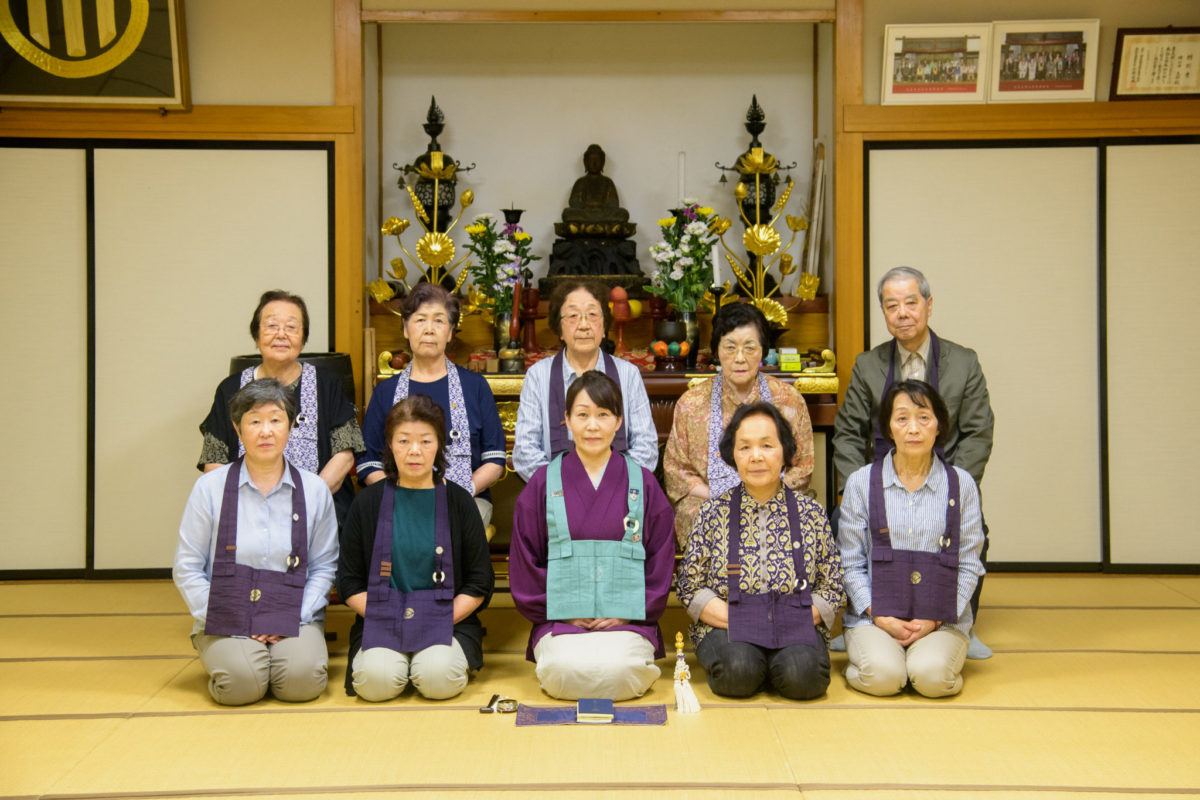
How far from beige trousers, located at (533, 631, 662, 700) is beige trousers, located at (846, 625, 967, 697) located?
1.87 ft

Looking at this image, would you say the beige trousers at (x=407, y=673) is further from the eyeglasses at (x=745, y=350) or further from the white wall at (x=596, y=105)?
the white wall at (x=596, y=105)

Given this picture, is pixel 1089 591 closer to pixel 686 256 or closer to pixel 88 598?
pixel 686 256

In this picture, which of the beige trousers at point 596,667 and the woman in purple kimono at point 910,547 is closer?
the beige trousers at point 596,667

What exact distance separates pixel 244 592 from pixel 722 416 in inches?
64.1

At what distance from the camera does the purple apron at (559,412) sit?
3.62 meters

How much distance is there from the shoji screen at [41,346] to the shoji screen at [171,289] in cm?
10

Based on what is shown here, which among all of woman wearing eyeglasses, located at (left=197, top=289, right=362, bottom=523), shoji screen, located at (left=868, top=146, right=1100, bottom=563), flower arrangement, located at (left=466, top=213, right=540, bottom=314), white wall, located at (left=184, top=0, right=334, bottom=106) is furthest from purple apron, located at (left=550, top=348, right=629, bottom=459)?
white wall, located at (left=184, top=0, right=334, bottom=106)

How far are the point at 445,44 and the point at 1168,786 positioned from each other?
4385 millimetres

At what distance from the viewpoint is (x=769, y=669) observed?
2.97 m

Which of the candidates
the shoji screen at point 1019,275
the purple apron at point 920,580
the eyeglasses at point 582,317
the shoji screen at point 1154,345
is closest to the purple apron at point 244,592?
the eyeglasses at point 582,317

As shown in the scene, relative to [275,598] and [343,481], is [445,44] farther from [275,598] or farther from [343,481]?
[275,598]

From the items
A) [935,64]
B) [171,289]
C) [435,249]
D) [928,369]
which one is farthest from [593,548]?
[935,64]

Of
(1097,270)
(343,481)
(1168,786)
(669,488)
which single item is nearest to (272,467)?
(343,481)

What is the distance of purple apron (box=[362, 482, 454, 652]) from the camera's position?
300 cm
